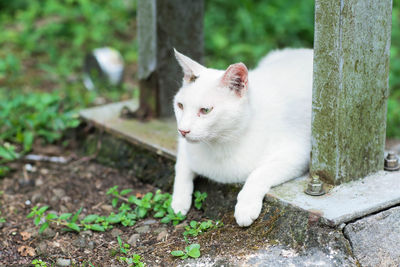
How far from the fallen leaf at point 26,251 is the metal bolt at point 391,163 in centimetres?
191

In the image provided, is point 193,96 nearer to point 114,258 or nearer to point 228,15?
point 114,258

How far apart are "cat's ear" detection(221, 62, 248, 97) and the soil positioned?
2.29ft

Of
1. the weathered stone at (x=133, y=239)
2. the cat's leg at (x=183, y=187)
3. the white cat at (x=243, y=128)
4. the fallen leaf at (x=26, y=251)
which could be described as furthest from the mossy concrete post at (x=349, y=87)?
the fallen leaf at (x=26, y=251)

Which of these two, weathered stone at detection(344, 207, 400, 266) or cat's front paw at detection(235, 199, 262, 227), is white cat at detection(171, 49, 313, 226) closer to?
cat's front paw at detection(235, 199, 262, 227)

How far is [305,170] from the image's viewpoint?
2.70m

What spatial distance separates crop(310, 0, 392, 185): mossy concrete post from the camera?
90.1 inches

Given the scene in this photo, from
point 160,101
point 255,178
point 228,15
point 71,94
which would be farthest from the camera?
point 228,15

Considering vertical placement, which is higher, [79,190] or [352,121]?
[352,121]

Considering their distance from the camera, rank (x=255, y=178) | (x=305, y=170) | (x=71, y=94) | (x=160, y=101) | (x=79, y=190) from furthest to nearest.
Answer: (x=71, y=94) → (x=160, y=101) → (x=79, y=190) → (x=305, y=170) → (x=255, y=178)

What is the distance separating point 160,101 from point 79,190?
34.9 inches

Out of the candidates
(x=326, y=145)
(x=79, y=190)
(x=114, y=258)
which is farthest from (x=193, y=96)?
(x=79, y=190)

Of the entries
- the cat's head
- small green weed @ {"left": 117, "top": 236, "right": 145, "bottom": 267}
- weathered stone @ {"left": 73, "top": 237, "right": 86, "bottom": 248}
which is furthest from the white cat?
weathered stone @ {"left": 73, "top": 237, "right": 86, "bottom": 248}

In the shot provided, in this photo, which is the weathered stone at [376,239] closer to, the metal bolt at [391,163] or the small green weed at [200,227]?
the metal bolt at [391,163]

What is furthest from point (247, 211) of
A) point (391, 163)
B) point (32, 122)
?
point (32, 122)
